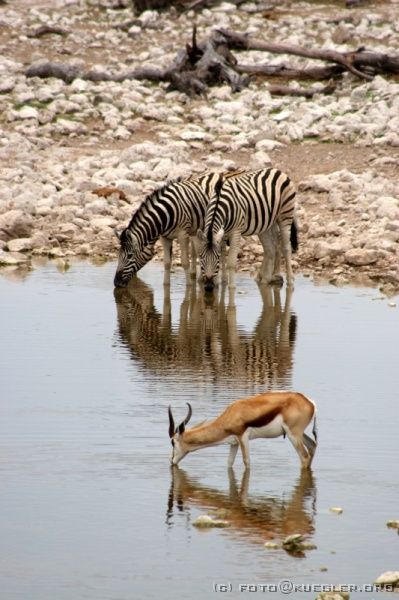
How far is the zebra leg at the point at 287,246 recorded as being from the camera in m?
18.6

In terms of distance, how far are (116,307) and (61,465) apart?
268 inches

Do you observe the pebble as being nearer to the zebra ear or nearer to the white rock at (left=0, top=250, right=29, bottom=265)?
the zebra ear

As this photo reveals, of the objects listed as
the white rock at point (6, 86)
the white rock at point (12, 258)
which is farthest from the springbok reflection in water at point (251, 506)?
the white rock at point (6, 86)

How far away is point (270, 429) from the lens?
10.0m

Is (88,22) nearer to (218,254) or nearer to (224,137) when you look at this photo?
(224,137)

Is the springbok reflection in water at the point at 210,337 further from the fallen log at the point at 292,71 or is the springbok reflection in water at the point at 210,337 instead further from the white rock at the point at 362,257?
the fallen log at the point at 292,71

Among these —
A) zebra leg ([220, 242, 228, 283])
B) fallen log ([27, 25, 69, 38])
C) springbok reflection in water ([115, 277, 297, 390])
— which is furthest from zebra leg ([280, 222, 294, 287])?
fallen log ([27, 25, 69, 38])

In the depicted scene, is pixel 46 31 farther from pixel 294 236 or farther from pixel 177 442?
pixel 177 442

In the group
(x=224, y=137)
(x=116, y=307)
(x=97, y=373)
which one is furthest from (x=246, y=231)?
(x=224, y=137)

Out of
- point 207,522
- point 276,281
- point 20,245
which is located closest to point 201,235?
point 276,281

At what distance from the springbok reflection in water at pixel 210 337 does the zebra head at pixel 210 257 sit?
226 millimetres

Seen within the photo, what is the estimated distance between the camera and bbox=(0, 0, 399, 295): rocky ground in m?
20.7

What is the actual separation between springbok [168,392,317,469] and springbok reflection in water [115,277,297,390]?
2.75m

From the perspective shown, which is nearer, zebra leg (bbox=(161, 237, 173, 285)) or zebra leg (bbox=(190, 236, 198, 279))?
zebra leg (bbox=(161, 237, 173, 285))
